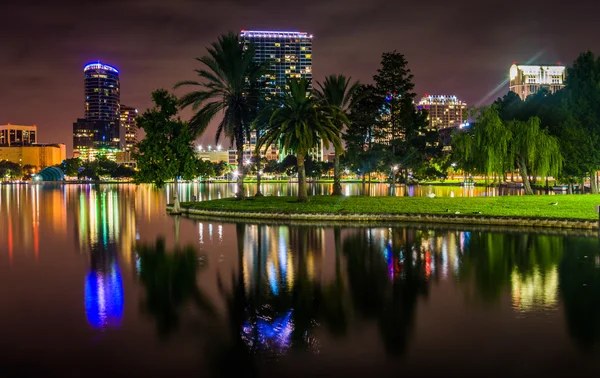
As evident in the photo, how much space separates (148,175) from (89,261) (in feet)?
61.9

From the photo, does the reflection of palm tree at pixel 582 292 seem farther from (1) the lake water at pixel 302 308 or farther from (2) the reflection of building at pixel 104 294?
(2) the reflection of building at pixel 104 294

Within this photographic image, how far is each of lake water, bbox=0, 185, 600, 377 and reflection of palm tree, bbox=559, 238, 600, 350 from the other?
5cm

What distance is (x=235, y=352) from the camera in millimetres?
8312

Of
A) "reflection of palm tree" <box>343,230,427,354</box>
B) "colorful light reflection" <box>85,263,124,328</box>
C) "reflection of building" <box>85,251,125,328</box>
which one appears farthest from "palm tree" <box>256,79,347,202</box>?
"colorful light reflection" <box>85,263,124,328</box>

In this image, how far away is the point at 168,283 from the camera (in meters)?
13.4

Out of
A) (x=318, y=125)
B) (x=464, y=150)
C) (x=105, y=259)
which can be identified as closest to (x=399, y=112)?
(x=464, y=150)

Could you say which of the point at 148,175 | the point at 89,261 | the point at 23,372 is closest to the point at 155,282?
the point at 89,261

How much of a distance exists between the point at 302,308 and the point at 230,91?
30778 mm

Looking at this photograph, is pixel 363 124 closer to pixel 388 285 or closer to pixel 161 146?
pixel 161 146

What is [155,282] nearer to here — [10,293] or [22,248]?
[10,293]

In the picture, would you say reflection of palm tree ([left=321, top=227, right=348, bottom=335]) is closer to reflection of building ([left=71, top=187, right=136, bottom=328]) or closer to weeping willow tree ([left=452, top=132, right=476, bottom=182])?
reflection of building ([left=71, top=187, right=136, bottom=328])

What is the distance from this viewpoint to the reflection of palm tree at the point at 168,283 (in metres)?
10.6

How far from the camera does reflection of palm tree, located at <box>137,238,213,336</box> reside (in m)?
10.6

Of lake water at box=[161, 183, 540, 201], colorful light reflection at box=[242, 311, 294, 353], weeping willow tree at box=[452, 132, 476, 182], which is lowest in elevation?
colorful light reflection at box=[242, 311, 294, 353]
